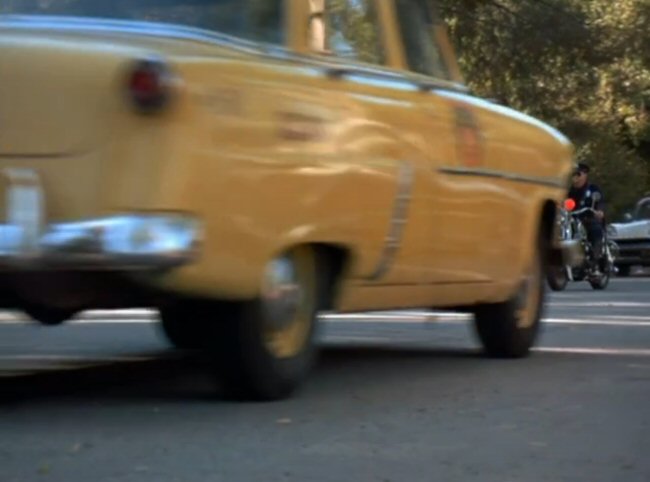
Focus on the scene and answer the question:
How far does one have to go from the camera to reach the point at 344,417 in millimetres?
7648

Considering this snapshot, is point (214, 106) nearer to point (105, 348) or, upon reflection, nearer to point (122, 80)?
point (122, 80)

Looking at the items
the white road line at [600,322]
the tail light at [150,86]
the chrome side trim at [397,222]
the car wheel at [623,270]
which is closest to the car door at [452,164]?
the chrome side trim at [397,222]

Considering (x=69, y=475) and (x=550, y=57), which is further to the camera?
(x=550, y=57)

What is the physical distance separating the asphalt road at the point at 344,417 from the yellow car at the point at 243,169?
0.40 meters

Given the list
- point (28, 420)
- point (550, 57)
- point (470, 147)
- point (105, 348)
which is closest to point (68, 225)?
point (28, 420)

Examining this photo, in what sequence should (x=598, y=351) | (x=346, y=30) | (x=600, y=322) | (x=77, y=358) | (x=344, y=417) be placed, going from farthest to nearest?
(x=600, y=322)
(x=598, y=351)
(x=77, y=358)
(x=346, y=30)
(x=344, y=417)

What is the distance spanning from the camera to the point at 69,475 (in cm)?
611

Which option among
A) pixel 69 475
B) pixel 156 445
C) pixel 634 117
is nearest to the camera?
pixel 69 475

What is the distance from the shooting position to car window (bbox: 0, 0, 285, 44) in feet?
25.3

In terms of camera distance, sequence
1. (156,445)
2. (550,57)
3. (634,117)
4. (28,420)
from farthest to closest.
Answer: (634,117) < (550,57) < (28,420) < (156,445)

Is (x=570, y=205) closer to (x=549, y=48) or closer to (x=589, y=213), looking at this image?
(x=589, y=213)

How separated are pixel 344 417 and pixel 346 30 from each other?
1921 millimetres

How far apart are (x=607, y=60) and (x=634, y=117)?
69.4ft

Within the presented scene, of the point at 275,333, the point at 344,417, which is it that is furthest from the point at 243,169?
the point at 344,417
